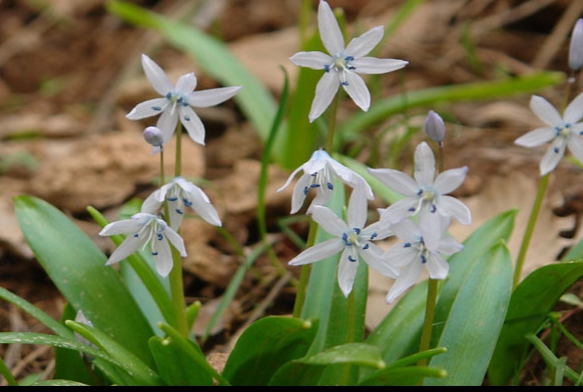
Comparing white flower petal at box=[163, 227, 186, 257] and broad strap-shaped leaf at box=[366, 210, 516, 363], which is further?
broad strap-shaped leaf at box=[366, 210, 516, 363]

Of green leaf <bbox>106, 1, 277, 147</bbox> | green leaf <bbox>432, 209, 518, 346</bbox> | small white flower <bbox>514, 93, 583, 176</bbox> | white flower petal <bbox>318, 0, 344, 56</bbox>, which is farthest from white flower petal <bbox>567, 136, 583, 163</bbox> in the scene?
green leaf <bbox>106, 1, 277, 147</bbox>

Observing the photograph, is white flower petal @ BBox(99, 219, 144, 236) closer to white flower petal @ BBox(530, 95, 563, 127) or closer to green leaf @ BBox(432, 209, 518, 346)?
green leaf @ BBox(432, 209, 518, 346)

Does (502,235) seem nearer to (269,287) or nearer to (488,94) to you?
(269,287)

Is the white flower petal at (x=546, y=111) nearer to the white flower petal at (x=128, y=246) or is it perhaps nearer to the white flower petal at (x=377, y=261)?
the white flower petal at (x=377, y=261)

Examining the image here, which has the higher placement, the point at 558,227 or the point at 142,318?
the point at 558,227

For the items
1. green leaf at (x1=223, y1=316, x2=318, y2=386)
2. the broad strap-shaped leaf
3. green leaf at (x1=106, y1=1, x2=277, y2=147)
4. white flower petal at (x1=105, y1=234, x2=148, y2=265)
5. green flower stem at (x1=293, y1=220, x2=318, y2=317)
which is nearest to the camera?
green leaf at (x1=223, y1=316, x2=318, y2=386)

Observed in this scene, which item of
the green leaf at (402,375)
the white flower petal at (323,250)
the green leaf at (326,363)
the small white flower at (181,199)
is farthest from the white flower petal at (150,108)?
the green leaf at (402,375)

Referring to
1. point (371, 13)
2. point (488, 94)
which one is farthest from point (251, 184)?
point (371, 13)
